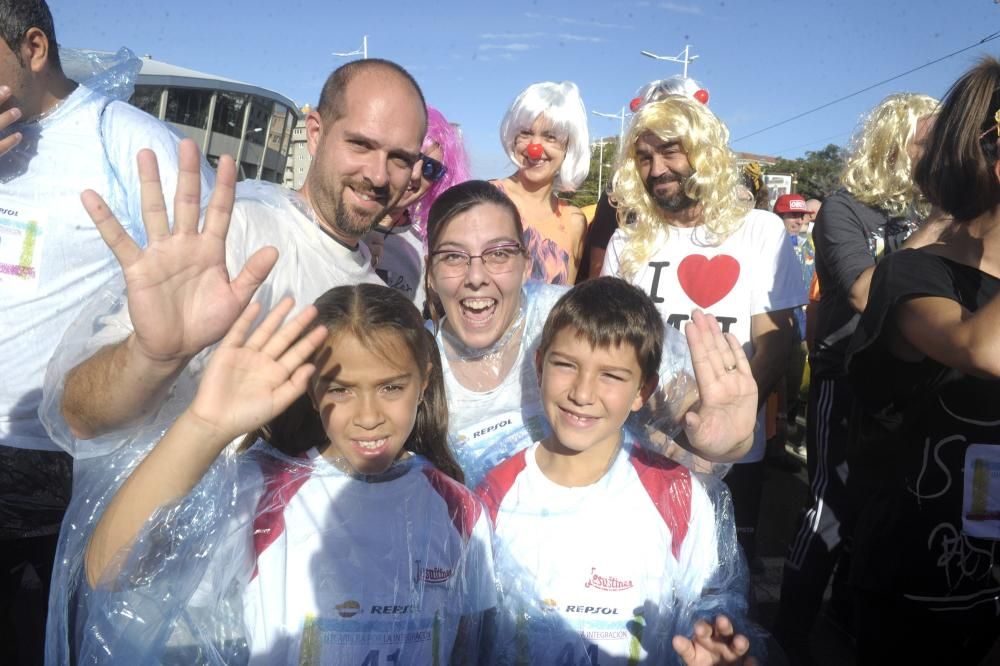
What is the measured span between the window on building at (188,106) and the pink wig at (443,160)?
1678 cm

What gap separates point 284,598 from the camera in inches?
56.7

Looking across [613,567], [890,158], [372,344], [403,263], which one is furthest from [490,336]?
[890,158]

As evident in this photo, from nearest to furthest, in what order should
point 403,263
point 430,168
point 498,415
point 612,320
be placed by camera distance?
point 612,320
point 498,415
point 430,168
point 403,263

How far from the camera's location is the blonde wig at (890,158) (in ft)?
8.89

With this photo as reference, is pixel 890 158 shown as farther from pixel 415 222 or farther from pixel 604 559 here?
pixel 415 222

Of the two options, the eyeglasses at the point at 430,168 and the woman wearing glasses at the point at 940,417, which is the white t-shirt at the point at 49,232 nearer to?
the eyeglasses at the point at 430,168

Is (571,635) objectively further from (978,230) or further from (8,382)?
(8,382)

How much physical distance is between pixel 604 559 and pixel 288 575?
0.74 m

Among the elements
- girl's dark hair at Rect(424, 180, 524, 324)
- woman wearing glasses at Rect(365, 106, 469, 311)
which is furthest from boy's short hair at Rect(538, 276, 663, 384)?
woman wearing glasses at Rect(365, 106, 469, 311)

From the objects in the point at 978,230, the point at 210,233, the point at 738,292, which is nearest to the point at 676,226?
the point at 738,292

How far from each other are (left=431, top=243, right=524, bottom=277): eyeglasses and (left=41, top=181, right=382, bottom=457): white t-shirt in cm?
26

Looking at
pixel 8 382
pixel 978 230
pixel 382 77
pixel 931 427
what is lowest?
pixel 8 382

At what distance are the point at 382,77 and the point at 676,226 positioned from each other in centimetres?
131

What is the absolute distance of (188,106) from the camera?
19.5m
